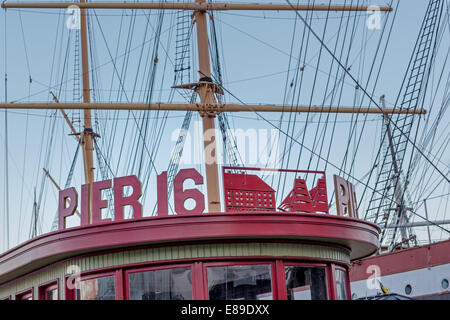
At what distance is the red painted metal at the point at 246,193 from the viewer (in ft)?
40.7

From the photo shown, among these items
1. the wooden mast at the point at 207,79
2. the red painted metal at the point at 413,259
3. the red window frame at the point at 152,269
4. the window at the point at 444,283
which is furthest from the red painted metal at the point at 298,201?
the window at the point at 444,283

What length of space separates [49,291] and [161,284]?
261cm

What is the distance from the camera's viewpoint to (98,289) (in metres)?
11.9

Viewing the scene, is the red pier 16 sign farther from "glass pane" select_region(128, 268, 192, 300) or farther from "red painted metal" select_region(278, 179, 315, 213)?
"red painted metal" select_region(278, 179, 315, 213)

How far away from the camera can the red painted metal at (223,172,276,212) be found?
12.4 metres

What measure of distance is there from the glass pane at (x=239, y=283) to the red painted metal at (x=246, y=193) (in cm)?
120

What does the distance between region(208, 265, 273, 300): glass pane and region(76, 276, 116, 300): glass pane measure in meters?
1.62

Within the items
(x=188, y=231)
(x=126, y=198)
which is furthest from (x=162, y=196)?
(x=188, y=231)

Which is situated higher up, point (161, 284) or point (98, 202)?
point (98, 202)

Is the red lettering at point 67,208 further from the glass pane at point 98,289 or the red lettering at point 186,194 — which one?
the red lettering at point 186,194

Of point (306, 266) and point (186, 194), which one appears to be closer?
point (186, 194)

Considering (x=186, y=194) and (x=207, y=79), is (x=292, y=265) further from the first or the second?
(x=207, y=79)

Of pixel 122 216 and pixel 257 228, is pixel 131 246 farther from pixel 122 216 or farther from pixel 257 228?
pixel 257 228
